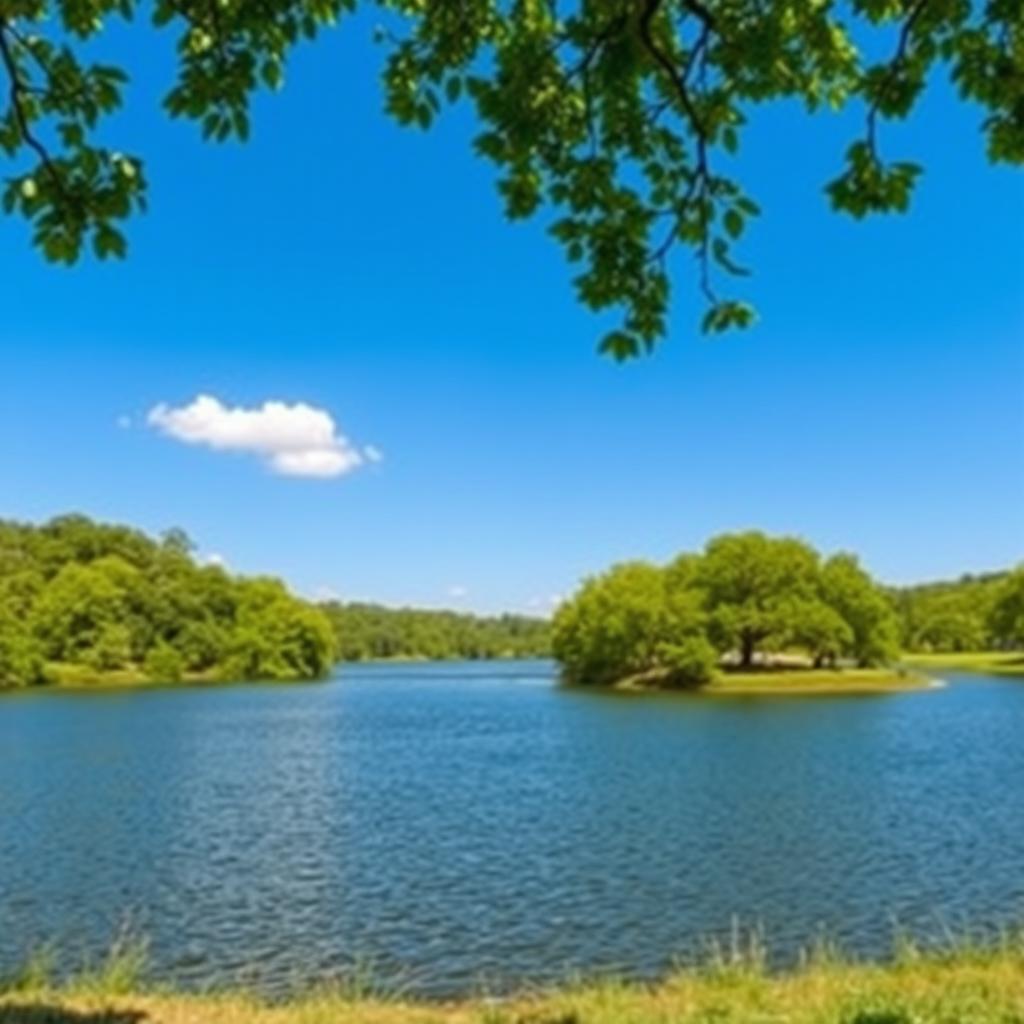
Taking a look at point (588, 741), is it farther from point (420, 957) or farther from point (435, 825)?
point (420, 957)

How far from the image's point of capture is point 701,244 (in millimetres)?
7273

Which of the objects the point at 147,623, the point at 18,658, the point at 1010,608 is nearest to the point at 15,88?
the point at 18,658

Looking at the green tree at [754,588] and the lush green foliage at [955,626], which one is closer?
the green tree at [754,588]

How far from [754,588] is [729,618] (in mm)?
5846

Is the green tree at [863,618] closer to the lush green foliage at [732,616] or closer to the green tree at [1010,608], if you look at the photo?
the lush green foliage at [732,616]

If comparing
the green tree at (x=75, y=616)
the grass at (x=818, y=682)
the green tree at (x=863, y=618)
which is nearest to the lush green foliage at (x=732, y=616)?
the green tree at (x=863, y=618)

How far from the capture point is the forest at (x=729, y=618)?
108438 millimetres

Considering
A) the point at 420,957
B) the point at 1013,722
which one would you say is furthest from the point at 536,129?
the point at 1013,722

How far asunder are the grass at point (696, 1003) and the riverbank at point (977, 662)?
121 meters

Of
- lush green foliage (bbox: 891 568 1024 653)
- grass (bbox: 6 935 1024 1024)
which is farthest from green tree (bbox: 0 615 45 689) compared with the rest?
grass (bbox: 6 935 1024 1024)

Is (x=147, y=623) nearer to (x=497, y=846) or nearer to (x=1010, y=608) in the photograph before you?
(x=1010, y=608)

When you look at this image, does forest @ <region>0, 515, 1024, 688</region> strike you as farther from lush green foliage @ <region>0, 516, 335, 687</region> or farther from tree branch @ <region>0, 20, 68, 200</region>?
tree branch @ <region>0, 20, 68, 200</region>

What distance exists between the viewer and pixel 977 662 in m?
153

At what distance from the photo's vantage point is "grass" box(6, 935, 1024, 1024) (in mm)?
9602
